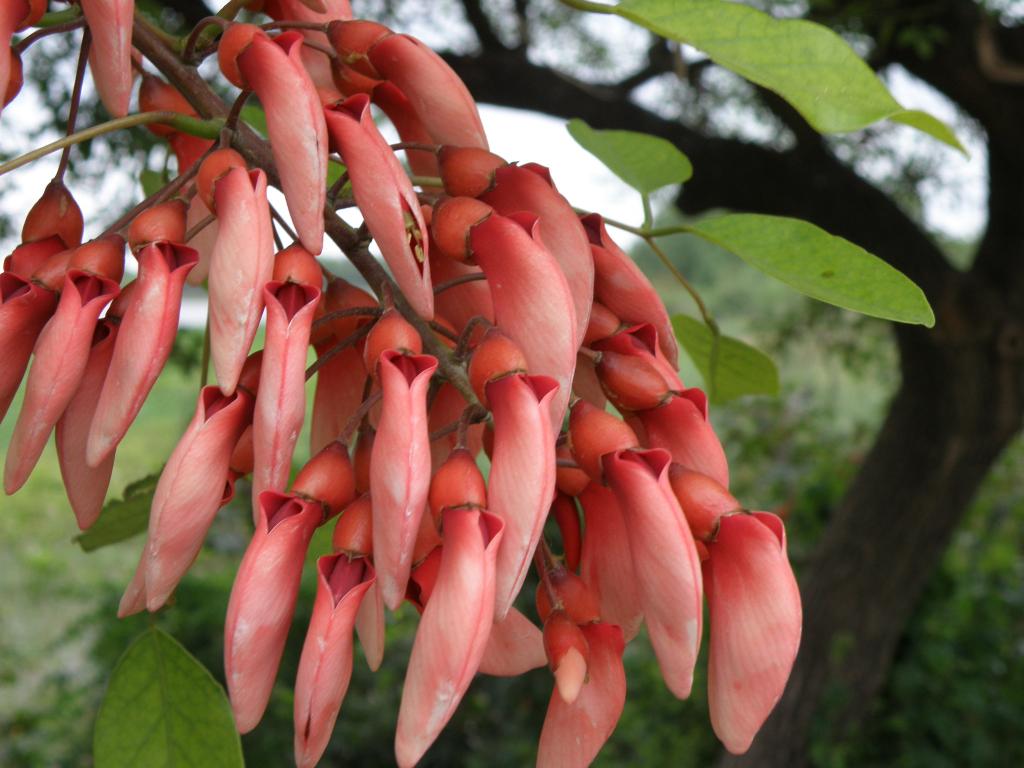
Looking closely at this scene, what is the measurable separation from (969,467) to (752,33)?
1.99 m

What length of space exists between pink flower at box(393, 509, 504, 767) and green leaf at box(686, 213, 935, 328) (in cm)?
18

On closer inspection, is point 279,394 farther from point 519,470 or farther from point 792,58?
point 792,58

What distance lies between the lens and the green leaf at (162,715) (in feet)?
1.55

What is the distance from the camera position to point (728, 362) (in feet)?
2.19

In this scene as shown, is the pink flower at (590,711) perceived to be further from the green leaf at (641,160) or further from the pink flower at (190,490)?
the green leaf at (641,160)

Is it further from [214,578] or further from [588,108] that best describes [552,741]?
[214,578]

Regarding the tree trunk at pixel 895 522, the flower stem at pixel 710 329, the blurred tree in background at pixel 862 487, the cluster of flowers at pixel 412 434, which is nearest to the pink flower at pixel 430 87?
the cluster of flowers at pixel 412 434

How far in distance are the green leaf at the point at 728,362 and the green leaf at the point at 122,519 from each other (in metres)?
0.33

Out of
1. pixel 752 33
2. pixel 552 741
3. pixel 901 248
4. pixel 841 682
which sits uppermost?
pixel 752 33

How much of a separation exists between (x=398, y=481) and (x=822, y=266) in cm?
22

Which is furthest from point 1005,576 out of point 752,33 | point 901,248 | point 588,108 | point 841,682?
point 752,33

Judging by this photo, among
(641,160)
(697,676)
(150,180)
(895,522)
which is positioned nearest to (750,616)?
(641,160)

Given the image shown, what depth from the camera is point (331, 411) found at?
442mm

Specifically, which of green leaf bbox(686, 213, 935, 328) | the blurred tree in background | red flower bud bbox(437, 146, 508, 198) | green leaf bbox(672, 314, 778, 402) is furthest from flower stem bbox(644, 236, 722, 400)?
the blurred tree in background
